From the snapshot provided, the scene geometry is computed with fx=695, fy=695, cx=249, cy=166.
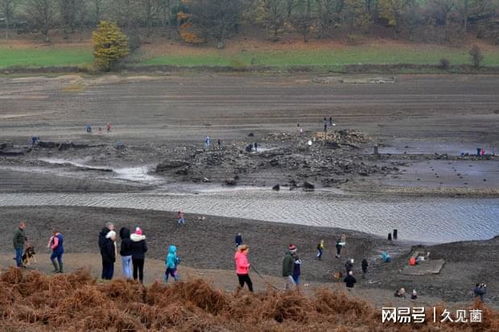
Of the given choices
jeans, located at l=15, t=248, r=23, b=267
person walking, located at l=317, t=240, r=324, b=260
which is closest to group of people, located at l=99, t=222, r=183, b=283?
jeans, located at l=15, t=248, r=23, b=267

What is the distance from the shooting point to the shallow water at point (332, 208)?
27.9 m

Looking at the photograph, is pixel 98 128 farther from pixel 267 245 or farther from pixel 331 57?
pixel 331 57

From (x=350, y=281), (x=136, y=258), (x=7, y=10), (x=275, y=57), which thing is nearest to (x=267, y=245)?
(x=350, y=281)

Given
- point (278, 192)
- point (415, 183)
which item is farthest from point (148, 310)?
point (415, 183)

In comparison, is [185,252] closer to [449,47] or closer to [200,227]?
[200,227]

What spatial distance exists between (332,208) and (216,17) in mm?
55873

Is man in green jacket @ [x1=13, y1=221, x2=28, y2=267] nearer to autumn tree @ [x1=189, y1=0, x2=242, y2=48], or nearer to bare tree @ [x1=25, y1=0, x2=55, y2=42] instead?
autumn tree @ [x1=189, y1=0, x2=242, y2=48]

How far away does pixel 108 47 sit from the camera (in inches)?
2874

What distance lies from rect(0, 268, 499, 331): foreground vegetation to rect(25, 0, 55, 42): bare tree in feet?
245

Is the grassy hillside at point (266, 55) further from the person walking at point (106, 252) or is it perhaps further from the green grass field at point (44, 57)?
the person walking at point (106, 252)

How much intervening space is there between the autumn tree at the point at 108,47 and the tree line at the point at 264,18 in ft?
21.2

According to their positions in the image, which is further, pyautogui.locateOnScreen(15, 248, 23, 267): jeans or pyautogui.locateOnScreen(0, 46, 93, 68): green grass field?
pyautogui.locateOnScreen(0, 46, 93, 68): green grass field

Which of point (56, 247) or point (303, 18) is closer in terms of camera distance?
point (56, 247)

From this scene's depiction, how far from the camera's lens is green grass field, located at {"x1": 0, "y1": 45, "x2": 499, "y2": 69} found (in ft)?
242
